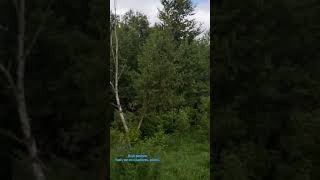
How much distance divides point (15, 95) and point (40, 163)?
0.97m

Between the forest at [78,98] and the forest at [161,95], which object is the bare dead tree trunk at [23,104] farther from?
the forest at [161,95]

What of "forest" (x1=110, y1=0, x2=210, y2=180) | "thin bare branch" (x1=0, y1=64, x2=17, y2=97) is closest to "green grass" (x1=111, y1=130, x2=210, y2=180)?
"forest" (x1=110, y1=0, x2=210, y2=180)

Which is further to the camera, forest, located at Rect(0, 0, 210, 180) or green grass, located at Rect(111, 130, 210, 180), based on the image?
green grass, located at Rect(111, 130, 210, 180)

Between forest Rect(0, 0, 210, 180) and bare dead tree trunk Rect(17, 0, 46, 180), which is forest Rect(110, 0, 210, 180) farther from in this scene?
bare dead tree trunk Rect(17, 0, 46, 180)

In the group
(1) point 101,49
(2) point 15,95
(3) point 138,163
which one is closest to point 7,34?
(2) point 15,95

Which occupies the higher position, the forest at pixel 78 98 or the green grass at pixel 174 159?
the forest at pixel 78 98

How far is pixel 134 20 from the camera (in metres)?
7.55

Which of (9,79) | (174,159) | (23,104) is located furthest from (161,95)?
(9,79)

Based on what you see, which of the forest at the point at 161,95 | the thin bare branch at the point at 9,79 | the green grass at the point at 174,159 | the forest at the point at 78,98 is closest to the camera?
the thin bare branch at the point at 9,79

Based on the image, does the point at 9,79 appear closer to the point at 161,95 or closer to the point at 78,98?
the point at 78,98
